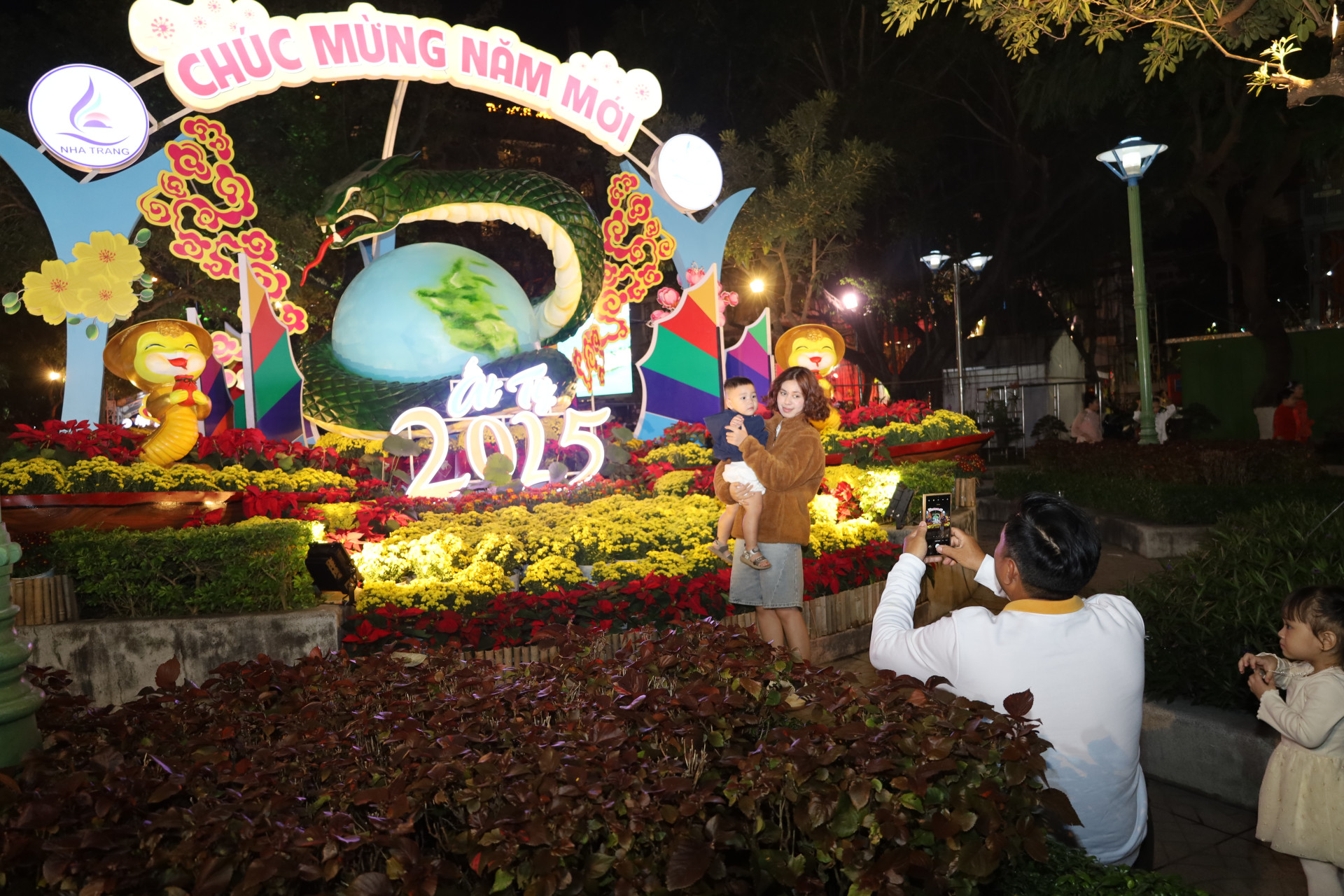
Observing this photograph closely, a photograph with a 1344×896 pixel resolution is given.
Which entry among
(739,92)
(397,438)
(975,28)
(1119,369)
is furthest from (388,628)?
(1119,369)

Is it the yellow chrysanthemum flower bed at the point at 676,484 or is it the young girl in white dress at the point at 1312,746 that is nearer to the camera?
the young girl in white dress at the point at 1312,746

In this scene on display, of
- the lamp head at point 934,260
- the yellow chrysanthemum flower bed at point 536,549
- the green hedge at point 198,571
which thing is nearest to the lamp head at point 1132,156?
the yellow chrysanthemum flower bed at point 536,549

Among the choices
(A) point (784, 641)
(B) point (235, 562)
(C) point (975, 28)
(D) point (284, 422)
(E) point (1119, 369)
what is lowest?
(A) point (784, 641)

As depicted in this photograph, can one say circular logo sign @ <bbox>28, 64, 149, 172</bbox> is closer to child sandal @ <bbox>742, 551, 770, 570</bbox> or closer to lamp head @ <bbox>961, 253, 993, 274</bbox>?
child sandal @ <bbox>742, 551, 770, 570</bbox>

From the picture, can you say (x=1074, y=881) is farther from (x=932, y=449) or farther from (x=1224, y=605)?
(x=932, y=449)

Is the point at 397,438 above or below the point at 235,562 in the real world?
above

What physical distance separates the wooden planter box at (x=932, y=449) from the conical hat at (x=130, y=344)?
713cm

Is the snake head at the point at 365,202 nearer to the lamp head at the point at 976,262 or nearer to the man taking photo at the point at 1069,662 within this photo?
the man taking photo at the point at 1069,662

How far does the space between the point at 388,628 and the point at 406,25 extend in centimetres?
728

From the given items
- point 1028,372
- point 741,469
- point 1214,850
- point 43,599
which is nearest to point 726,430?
point 741,469

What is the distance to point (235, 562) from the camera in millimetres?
6008

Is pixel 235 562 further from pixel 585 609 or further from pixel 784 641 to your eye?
pixel 784 641

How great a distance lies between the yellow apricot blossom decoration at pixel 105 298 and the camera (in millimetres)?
9211

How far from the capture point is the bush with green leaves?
14.7 ft
